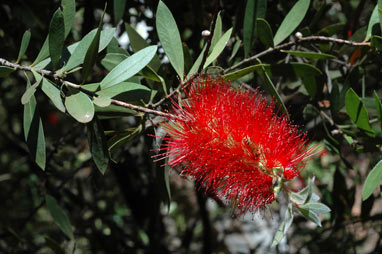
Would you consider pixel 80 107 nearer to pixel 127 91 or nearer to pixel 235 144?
pixel 127 91

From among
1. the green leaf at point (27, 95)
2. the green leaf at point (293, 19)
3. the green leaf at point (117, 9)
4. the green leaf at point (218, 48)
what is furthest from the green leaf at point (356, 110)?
the green leaf at point (27, 95)

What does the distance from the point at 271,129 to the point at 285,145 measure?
0.06 meters

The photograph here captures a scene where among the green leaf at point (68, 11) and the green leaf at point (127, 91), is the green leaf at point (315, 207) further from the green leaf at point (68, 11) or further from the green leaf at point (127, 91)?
the green leaf at point (68, 11)

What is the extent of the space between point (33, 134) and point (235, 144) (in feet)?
1.84

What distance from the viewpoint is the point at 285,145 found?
3.97 ft

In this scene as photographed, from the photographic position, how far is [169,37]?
1298 millimetres

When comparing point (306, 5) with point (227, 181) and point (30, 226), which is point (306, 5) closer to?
point (227, 181)

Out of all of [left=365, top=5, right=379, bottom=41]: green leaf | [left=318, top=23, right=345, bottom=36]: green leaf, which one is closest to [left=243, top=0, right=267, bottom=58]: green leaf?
[left=318, top=23, right=345, bottom=36]: green leaf

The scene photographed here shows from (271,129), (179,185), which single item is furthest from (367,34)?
(179,185)

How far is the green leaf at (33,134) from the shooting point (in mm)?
1188

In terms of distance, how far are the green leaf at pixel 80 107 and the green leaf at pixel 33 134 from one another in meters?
0.14

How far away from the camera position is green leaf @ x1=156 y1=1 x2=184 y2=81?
4.23 feet

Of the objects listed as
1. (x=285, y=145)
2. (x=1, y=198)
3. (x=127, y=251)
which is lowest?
(x=1, y=198)

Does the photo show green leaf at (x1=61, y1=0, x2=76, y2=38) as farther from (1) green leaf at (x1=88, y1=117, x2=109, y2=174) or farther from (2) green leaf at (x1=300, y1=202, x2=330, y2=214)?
(2) green leaf at (x1=300, y1=202, x2=330, y2=214)
